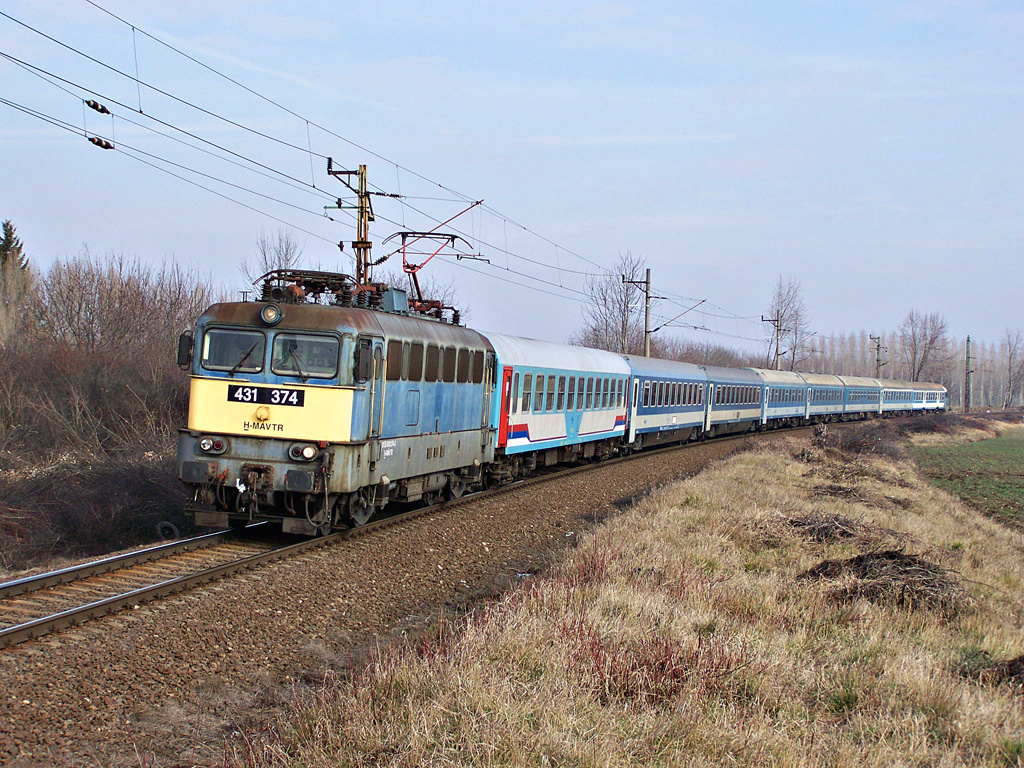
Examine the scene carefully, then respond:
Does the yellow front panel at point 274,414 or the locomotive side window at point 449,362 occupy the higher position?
the locomotive side window at point 449,362

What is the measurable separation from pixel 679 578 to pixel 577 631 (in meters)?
2.59

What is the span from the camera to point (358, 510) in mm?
11852

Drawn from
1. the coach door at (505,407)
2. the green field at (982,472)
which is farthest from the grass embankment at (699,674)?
the green field at (982,472)

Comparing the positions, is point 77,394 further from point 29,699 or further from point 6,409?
point 29,699

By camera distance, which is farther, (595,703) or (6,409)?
(6,409)

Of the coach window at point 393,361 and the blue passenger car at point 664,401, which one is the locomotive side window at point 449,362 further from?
the blue passenger car at point 664,401

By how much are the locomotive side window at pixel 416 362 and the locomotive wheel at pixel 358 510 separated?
193 centimetres

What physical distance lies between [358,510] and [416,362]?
7.64 feet

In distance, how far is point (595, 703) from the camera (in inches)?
210

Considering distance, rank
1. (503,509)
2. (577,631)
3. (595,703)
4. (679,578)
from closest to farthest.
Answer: (595,703), (577,631), (679,578), (503,509)

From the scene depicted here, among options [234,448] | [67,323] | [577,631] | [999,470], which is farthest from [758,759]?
[999,470]

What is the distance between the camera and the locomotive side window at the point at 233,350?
10.8m

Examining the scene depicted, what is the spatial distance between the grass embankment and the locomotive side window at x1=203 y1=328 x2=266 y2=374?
14.9ft

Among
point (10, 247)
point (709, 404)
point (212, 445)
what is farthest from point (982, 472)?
point (10, 247)
